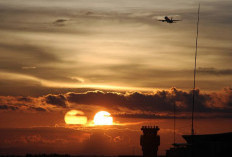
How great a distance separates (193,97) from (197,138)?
2664 cm

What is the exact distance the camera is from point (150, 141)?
188 metres

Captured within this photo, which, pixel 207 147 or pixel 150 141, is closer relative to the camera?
pixel 207 147

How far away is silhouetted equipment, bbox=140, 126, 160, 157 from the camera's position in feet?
604

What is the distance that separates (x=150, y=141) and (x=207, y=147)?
47.6 metres

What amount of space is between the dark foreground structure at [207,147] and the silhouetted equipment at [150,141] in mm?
20730

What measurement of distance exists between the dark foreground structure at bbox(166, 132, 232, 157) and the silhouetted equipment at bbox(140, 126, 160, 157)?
20730 millimetres

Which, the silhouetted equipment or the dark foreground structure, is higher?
the silhouetted equipment

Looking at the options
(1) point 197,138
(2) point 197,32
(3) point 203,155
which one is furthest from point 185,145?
(2) point 197,32

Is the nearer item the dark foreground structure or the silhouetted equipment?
the dark foreground structure

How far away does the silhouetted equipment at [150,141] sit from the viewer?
604 feet

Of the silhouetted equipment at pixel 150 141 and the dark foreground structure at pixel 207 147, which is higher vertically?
the silhouetted equipment at pixel 150 141

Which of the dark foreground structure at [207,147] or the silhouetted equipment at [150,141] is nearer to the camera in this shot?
the dark foreground structure at [207,147]

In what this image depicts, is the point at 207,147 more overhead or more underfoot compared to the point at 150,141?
more underfoot

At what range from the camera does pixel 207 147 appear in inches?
5615
